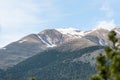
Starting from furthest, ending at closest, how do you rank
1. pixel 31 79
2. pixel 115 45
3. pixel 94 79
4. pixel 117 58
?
pixel 31 79, pixel 115 45, pixel 94 79, pixel 117 58

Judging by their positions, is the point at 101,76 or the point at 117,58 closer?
the point at 117,58

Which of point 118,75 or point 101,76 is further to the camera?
point 101,76

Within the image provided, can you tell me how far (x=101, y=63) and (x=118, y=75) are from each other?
3420 mm

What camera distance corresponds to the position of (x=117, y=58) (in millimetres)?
24719

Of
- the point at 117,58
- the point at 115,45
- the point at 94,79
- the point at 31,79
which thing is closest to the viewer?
the point at 117,58

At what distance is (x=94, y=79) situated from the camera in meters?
27.9

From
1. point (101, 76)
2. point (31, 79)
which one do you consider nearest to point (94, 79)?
point (101, 76)

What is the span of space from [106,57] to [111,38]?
1470mm

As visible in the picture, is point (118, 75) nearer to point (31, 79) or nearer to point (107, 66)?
point (107, 66)

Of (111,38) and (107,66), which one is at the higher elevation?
(111,38)

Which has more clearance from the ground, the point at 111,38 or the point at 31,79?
the point at 111,38

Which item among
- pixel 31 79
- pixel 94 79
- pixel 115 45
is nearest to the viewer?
pixel 94 79

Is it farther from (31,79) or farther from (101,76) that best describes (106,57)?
(31,79)

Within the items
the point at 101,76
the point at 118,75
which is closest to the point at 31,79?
the point at 101,76
